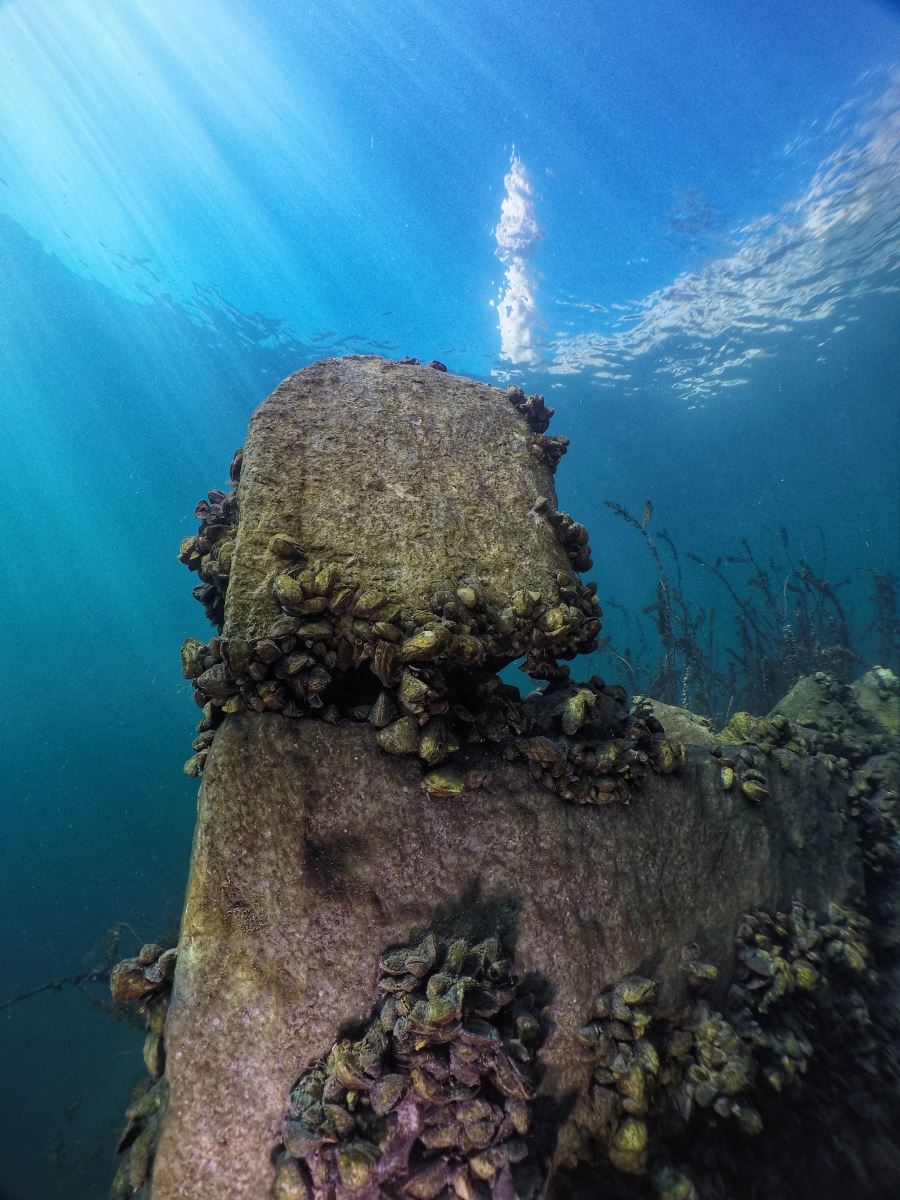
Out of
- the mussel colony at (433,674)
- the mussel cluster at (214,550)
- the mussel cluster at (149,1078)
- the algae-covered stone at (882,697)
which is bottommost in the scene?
the mussel cluster at (149,1078)

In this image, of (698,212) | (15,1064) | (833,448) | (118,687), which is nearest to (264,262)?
(698,212)

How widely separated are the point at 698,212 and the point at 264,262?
65.6 ft

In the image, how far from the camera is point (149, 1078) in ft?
6.97

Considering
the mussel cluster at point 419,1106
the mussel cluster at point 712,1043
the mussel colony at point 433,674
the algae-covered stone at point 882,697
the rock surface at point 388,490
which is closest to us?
the mussel cluster at point 419,1106

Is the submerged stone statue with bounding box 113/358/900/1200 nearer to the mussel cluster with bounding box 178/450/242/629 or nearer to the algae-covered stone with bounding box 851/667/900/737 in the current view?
the mussel cluster with bounding box 178/450/242/629

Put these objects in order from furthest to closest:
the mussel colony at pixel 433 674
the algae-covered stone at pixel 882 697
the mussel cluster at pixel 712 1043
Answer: the algae-covered stone at pixel 882 697, the mussel colony at pixel 433 674, the mussel cluster at pixel 712 1043

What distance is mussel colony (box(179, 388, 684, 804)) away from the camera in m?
2.31

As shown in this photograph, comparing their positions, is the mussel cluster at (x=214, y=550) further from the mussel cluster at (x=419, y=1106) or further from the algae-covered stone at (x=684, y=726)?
the algae-covered stone at (x=684, y=726)

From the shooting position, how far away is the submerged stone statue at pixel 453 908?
6.19ft

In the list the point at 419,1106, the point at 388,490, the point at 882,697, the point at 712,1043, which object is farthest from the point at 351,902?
the point at 882,697

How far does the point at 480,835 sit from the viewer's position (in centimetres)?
246

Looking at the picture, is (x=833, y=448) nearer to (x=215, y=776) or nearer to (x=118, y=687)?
(x=215, y=776)

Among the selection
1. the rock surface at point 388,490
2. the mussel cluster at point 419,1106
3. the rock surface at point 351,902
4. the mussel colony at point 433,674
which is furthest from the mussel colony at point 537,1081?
the rock surface at point 388,490

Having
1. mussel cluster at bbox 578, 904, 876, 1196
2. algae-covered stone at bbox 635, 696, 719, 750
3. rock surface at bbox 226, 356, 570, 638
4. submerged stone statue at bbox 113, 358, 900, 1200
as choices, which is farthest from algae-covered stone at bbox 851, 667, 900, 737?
rock surface at bbox 226, 356, 570, 638
